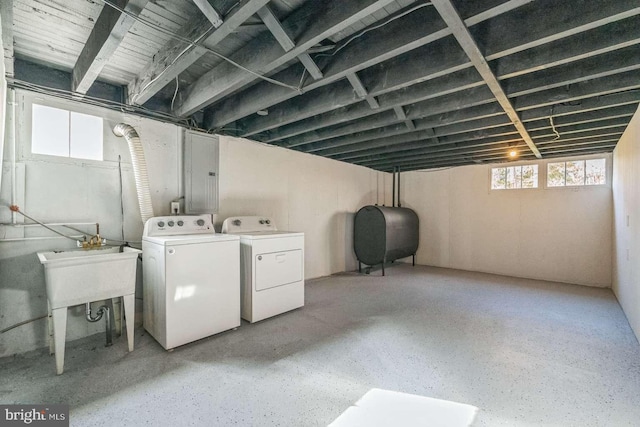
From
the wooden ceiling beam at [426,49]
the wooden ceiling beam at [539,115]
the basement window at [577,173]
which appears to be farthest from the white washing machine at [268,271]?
the basement window at [577,173]

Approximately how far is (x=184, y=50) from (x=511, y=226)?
18.9 ft

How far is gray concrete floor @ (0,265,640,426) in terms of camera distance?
5.36 ft

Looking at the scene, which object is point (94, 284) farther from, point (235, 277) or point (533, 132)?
point (533, 132)

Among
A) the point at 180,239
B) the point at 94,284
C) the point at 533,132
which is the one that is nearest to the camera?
the point at 94,284

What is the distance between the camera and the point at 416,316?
3127mm

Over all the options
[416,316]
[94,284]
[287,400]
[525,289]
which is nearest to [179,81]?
[94,284]

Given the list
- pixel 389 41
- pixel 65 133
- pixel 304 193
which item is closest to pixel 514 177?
pixel 304 193

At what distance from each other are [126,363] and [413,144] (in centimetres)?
429

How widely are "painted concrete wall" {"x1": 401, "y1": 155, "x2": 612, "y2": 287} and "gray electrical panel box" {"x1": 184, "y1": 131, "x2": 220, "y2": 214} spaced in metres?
4.52

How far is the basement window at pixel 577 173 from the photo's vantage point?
4.39 metres

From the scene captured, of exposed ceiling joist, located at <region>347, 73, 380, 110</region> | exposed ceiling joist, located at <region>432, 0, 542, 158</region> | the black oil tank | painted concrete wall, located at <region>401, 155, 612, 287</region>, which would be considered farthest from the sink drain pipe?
painted concrete wall, located at <region>401, 155, 612, 287</region>

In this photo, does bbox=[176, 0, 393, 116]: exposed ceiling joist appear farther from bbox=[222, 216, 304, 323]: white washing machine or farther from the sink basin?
the sink basin

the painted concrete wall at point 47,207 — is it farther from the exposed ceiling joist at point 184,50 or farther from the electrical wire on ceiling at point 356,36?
the electrical wire on ceiling at point 356,36

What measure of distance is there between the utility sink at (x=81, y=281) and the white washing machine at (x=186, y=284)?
0.72 ft
